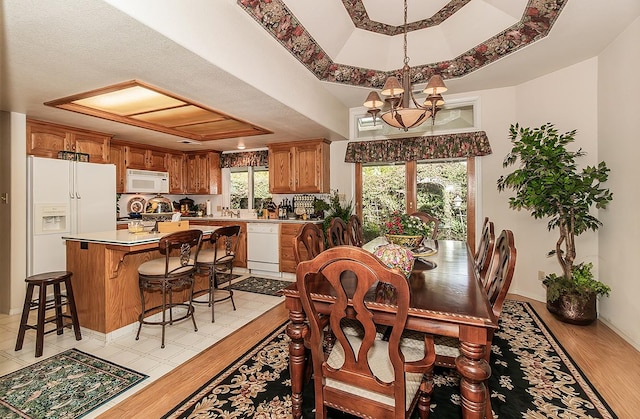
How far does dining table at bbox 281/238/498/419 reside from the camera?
1.22m

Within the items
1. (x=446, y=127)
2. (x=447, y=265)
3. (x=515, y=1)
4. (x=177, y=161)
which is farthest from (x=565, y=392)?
(x=177, y=161)

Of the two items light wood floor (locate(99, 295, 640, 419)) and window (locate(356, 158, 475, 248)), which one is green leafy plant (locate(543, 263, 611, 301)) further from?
window (locate(356, 158, 475, 248))

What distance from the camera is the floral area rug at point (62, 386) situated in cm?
182

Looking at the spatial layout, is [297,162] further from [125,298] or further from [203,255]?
[125,298]

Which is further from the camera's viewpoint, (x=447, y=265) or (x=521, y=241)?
(x=521, y=241)

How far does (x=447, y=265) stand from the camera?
2148mm

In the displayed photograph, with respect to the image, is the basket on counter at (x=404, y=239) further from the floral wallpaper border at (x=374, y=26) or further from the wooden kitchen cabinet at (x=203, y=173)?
the wooden kitchen cabinet at (x=203, y=173)

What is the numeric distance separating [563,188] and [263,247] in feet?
13.3

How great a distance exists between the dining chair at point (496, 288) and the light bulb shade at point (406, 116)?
1.12 m

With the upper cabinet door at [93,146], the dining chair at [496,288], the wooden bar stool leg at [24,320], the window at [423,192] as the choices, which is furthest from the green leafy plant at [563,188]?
the upper cabinet door at [93,146]

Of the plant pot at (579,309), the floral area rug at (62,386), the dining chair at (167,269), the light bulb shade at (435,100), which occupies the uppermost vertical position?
the light bulb shade at (435,100)

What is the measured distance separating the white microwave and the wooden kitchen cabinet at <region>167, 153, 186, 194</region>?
0.15 meters

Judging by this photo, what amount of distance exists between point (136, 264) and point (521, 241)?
4.62 m

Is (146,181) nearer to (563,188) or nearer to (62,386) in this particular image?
(62,386)
